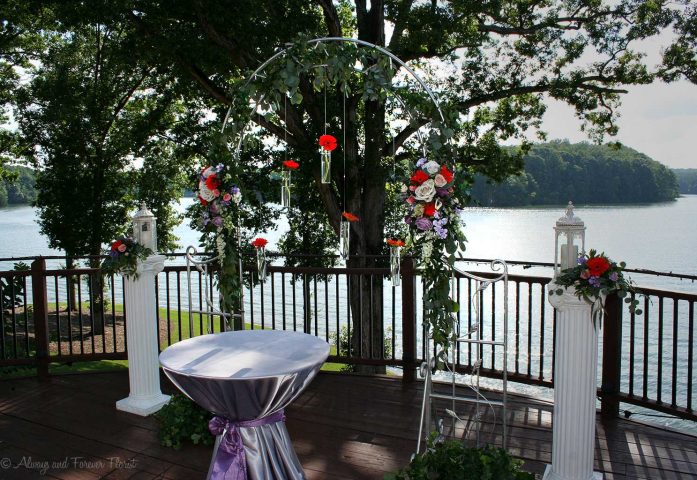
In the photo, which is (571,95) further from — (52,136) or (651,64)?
(52,136)

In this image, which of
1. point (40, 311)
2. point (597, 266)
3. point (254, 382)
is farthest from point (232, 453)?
point (40, 311)

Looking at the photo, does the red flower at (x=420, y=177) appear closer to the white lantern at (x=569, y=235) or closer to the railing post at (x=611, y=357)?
the white lantern at (x=569, y=235)

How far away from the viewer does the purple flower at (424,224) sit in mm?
3207

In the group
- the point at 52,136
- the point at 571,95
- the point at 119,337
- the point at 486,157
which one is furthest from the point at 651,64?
the point at 119,337

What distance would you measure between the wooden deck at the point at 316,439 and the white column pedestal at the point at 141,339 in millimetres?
209

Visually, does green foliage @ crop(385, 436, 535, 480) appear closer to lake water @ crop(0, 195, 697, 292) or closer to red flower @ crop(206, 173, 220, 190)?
red flower @ crop(206, 173, 220, 190)

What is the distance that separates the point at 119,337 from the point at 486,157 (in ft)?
29.4

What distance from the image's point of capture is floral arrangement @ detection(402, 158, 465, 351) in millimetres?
3174

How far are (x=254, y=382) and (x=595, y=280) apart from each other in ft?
5.98

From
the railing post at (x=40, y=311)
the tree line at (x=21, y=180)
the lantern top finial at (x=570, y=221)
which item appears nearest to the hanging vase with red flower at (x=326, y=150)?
the lantern top finial at (x=570, y=221)

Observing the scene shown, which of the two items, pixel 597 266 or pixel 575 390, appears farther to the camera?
pixel 575 390

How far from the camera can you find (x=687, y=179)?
1878cm

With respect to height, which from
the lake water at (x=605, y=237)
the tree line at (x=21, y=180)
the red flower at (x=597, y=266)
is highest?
the tree line at (x=21, y=180)

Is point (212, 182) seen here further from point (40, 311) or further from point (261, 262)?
point (40, 311)
